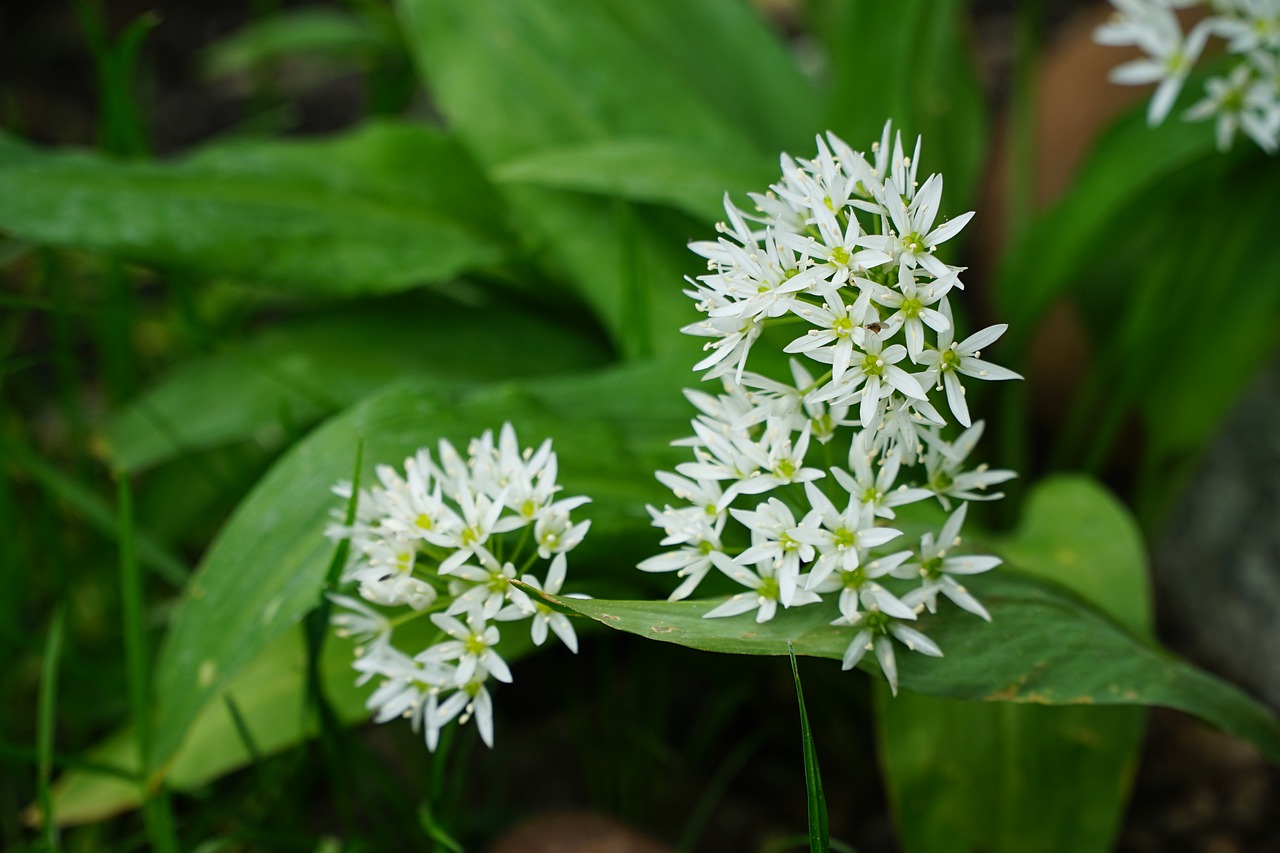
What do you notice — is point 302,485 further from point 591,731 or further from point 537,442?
point 591,731

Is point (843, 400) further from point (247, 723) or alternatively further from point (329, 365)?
point (329, 365)

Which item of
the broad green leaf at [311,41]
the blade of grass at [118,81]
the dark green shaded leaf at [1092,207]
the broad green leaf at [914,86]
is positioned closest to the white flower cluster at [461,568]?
the broad green leaf at [914,86]

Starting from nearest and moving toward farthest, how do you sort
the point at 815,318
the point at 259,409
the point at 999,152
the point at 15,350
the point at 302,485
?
the point at 815,318, the point at 302,485, the point at 259,409, the point at 999,152, the point at 15,350

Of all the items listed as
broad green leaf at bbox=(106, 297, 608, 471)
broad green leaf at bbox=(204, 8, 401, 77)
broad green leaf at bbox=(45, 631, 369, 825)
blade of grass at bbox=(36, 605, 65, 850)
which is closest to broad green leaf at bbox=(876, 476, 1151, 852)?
broad green leaf at bbox=(45, 631, 369, 825)

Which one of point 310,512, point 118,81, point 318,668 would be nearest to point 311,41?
point 118,81

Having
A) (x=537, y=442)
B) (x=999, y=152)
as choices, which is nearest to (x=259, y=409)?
(x=537, y=442)

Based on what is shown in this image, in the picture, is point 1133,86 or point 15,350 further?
point 15,350

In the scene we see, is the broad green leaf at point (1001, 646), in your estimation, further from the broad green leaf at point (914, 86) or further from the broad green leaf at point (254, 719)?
the broad green leaf at point (914, 86)
